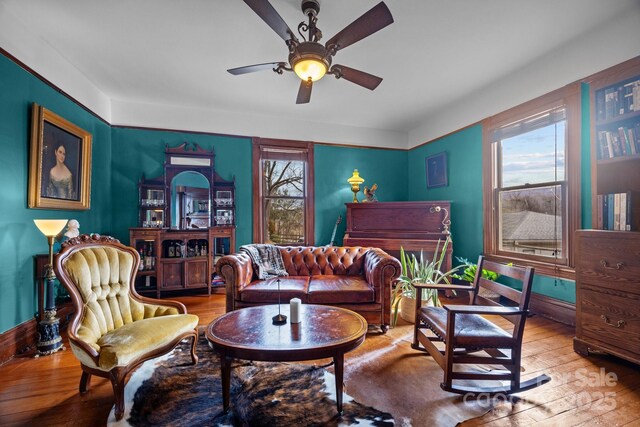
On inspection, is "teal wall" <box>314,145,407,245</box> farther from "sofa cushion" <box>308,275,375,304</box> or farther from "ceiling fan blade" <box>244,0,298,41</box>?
"ceiling fan blade" <box>244,0,298,41</box>

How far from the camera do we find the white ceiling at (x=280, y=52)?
7.50 ft

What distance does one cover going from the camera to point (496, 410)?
1652 mm

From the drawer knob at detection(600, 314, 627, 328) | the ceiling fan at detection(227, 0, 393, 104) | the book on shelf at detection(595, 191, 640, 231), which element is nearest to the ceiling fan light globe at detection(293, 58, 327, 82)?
the ceiling fan at detection(227, 0, 393, 104)

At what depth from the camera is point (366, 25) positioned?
1.82 m

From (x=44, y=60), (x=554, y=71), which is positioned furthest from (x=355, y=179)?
(x=44, y=60)

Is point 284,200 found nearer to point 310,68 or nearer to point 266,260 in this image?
point 266,260

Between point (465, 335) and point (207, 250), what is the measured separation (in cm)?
362

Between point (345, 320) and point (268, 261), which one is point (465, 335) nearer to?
point (345, 320)

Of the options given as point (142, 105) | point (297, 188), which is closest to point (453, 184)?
point (297, 188)

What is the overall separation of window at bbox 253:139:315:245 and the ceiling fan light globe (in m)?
2.68

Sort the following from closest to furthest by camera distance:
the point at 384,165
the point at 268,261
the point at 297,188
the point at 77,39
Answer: the point at 77,39
the point at 268,261
the point at 297,188
the point at 384,165

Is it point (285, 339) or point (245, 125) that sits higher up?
point (245, 125)

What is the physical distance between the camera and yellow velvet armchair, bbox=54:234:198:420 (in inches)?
63.8

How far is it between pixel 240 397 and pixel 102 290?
1.31 m
